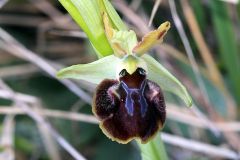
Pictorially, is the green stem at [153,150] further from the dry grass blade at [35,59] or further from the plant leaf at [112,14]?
the dry grass blade at [35,59]

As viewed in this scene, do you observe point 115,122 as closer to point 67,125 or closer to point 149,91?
point 149,91

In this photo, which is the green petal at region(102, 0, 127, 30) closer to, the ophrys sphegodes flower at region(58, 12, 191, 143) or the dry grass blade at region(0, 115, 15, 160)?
the ophrys sphegodes flower at region(58, 12, 191, 143)

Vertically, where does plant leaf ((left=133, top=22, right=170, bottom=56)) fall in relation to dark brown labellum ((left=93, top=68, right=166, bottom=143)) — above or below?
above

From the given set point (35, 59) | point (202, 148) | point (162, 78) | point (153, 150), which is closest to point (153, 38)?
point (162, 78)

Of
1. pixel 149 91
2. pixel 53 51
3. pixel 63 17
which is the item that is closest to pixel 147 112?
pixel 149 91

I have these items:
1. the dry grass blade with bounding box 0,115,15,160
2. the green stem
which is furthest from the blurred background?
the green stem

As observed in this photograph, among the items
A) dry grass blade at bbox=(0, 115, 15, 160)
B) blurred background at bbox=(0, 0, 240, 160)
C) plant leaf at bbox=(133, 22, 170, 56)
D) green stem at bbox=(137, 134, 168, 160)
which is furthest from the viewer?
blurred background at bbox=(0, 0, 240, 160)

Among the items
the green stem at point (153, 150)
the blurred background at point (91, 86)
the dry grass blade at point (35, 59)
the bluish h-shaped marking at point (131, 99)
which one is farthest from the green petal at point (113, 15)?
the dry grass blade at point (35, 59)
